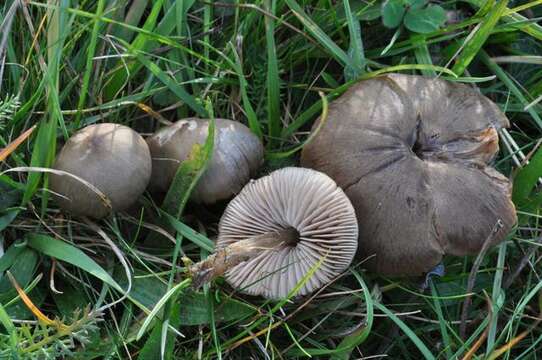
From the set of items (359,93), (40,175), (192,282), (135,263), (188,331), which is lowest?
(188,331)

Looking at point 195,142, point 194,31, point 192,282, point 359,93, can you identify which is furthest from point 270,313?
point 194,31

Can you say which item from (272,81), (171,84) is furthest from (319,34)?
(171,84)

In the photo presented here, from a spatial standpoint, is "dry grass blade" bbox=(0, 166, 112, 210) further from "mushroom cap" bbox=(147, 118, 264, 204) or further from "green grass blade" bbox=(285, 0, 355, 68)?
"green grass blade" bbox=(285, 0, 355, 68)

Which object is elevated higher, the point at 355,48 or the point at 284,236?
the point at 355,48

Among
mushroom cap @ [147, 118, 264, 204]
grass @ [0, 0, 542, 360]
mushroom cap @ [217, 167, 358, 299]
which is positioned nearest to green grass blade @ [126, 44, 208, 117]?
grass @ [0, 0, 542, 360]

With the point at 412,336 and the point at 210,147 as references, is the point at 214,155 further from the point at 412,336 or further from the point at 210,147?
the point at 412,336

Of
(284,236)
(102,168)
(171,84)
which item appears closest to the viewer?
(102,168)

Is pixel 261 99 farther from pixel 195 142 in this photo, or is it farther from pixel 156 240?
pixel 156 240
